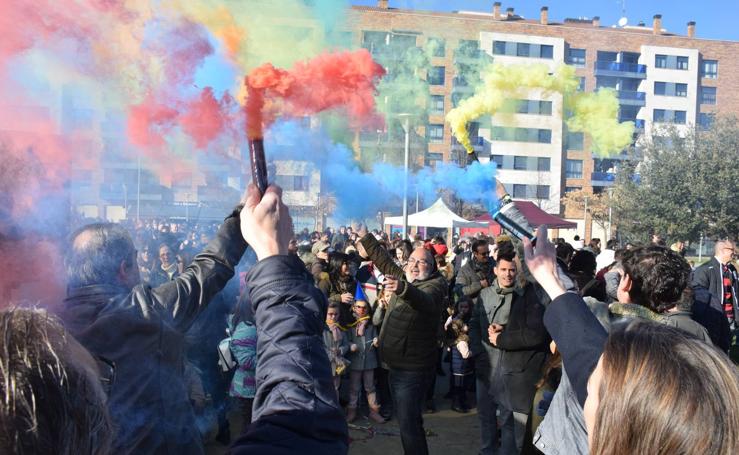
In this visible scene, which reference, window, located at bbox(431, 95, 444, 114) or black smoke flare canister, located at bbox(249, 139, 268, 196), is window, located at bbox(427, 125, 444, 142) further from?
black smoke flare canister, located at bbox(249, 139, 268, 196)

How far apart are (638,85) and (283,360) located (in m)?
62.6

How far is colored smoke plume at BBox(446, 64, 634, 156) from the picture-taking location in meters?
9.21

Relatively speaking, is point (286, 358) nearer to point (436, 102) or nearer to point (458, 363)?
point (458, 363)

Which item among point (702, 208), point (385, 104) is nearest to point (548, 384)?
point (385, 104)

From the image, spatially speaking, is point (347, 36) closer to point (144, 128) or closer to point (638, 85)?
point (144, 128)

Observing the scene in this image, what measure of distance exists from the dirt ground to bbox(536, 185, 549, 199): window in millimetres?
42478

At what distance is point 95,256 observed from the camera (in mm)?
2359

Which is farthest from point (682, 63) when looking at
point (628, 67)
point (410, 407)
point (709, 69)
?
point (410, 407)

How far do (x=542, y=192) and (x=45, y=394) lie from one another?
167 ft

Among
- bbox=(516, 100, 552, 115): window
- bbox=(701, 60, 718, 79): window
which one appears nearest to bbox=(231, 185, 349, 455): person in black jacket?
bbox=(516, 100, 552, 115): window

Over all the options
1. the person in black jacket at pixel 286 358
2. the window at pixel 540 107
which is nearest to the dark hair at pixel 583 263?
the window at pixel 540 107

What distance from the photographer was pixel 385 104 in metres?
7.55

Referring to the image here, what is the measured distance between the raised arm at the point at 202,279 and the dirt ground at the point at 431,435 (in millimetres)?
3978

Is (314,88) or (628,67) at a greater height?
(628,67)
